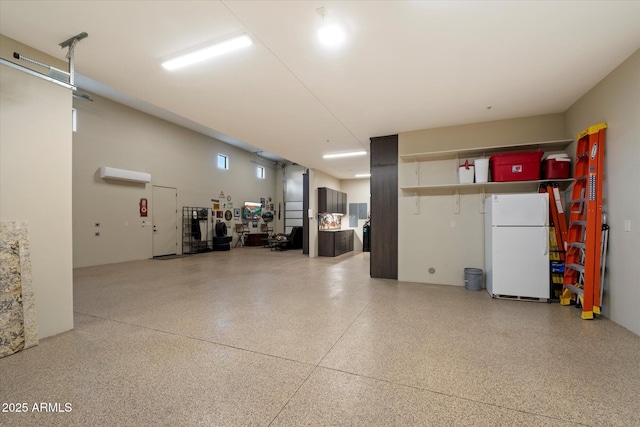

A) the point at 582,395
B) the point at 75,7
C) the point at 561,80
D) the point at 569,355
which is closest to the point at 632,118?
the point at 561,80

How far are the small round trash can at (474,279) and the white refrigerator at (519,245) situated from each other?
38cm

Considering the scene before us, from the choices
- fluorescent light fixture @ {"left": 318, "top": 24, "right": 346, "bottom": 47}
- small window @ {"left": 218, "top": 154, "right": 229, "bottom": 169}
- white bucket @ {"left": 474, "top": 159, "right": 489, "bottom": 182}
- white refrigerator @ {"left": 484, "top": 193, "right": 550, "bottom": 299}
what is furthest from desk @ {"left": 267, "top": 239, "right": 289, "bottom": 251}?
fluorescent light fixture @ {"left": 318, "top": 24, "right": 346, "bottom": 47}

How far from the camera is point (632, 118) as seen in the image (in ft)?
9.68

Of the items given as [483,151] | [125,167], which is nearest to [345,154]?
[483,151]

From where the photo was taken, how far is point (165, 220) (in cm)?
946

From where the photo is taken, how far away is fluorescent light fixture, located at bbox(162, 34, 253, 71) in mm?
2696

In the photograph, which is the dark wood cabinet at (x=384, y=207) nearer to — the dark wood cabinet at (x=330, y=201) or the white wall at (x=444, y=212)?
the white wall at (x=444, y=212)

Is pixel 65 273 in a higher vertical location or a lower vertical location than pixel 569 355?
higher

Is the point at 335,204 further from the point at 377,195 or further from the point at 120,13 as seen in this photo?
the point at 120,13

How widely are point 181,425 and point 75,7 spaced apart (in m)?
3.38

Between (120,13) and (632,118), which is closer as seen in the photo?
(120,13)

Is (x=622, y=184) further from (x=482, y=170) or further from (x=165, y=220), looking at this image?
(x=165, y=220)

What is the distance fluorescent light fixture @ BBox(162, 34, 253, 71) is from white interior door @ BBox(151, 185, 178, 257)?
23.8ft

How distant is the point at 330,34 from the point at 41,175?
3318 millimetres
